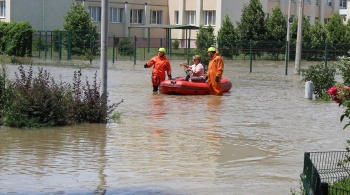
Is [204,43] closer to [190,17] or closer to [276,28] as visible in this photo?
[276,28]

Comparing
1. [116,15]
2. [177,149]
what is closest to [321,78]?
[177,149]

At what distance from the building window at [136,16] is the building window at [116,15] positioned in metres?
1.45

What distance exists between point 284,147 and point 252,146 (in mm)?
578

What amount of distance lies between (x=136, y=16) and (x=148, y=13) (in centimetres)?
118

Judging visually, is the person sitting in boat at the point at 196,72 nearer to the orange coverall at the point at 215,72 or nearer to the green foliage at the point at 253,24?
the orange coverall at the point at 215,72

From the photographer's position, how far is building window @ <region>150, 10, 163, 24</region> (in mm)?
71312

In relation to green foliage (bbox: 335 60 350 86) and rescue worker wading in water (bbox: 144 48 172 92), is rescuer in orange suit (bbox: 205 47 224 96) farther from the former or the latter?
green foliage (bbox: 335 60 350 86)

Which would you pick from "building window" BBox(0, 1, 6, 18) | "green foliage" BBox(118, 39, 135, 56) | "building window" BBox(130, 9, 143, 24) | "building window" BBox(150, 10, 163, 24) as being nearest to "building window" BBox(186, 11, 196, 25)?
"building window" BBox(150, 10, 163, 24)

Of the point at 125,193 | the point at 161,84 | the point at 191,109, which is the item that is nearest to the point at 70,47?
the point at 161,84

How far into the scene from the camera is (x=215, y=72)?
24047 mm

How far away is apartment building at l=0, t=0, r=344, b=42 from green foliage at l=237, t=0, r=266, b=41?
840 centimetres

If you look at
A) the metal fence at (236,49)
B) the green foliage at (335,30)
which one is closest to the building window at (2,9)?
the metal fence at (236,49)

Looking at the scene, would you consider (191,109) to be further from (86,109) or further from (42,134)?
(42,134)

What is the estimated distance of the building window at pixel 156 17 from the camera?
71.3 meters
